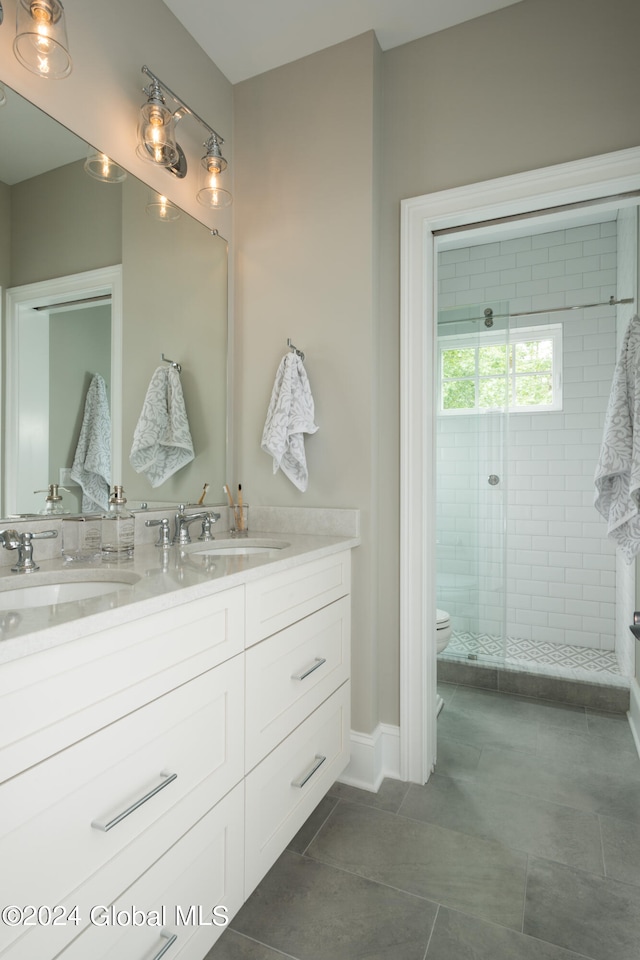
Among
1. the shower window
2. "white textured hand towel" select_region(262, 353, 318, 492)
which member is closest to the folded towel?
"white textured hand towel" select_region(262, 353, 318, 492)

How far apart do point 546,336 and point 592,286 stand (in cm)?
38

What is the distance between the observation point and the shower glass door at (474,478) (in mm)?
2973

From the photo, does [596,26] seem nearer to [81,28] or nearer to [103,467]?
[81,28]

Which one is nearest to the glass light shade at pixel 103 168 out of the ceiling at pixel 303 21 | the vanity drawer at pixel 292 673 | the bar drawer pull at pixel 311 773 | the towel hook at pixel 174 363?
the towel hook at pixel 174 363

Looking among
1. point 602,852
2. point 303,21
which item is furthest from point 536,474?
point 303,21

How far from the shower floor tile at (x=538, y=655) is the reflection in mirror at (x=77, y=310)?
72.9 inches

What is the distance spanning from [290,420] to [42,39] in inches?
48.0

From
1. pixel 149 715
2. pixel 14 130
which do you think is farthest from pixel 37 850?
pixel 14 130

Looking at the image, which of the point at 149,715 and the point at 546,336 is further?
the point at 546,336

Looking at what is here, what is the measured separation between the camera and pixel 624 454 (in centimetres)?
178

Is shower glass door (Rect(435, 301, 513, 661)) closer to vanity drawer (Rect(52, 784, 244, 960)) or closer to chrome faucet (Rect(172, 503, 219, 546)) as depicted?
chrome faucet (Rect(172, 503, 219, 546))

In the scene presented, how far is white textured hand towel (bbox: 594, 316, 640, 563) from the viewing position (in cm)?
175

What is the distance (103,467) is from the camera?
1.56m

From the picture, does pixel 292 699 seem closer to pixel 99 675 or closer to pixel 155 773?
pixel 155 773
